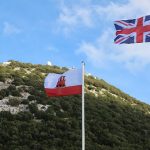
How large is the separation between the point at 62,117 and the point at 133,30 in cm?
1529

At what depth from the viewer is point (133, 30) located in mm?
30422

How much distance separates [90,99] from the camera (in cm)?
5050

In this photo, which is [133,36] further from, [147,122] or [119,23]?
[147,122]

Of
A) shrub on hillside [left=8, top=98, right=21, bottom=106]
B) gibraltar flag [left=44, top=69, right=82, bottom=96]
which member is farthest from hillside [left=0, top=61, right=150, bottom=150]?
gibraltar flag [left=44, top=69, right=82, bottom=96]

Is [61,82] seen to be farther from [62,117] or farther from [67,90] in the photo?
[62,117]

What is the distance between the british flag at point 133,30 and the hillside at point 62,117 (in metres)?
9.96

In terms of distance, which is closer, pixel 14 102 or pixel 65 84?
pixel 65 84

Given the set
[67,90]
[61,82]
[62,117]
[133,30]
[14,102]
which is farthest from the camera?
[14,102]

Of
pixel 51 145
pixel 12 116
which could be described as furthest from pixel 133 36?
pixel 12 116

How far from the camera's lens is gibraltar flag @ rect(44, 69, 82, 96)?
95.0 feet

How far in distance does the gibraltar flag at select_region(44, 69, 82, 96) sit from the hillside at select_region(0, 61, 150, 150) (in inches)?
357

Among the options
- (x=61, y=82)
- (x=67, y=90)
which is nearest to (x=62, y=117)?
(x=61, y=82)

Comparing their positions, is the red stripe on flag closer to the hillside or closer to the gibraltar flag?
the gibraltar flag

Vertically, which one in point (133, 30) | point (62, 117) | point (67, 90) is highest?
point (133, 30)
